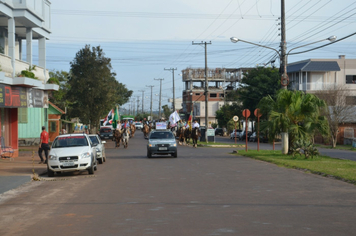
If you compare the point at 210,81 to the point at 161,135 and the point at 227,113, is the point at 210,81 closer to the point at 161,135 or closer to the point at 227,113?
the point at 227,113

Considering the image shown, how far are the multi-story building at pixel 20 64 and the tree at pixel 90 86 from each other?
15744mm

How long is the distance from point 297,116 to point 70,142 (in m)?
13.5

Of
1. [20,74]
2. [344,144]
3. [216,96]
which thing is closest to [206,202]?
[20,74]

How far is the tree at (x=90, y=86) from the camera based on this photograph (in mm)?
52812

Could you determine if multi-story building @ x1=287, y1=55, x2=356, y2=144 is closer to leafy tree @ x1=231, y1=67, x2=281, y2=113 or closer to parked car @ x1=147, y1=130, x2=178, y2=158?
leafy tree @ x1=231, y1=67, x2=281, y2=113

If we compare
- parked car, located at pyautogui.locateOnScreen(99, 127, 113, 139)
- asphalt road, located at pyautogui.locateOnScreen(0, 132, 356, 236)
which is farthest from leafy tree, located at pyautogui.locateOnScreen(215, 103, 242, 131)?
asphalt road, located at pyautogui.locateOnScreen(0, 132, 356, 236)

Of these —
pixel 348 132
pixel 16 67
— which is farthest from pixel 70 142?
pixel 348 132

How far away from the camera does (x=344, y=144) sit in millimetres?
54656

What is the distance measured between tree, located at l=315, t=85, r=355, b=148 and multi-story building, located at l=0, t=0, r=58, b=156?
30.4 metres

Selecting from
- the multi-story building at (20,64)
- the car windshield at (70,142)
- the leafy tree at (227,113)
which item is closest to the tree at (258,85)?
the leafy tree at (227,113)

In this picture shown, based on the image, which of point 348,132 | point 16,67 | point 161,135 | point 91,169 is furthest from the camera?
point 348,132

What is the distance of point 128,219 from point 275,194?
4.79 m

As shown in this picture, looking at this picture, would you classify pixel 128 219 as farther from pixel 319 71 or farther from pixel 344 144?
pixel 319 71

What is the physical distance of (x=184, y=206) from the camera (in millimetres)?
10961
